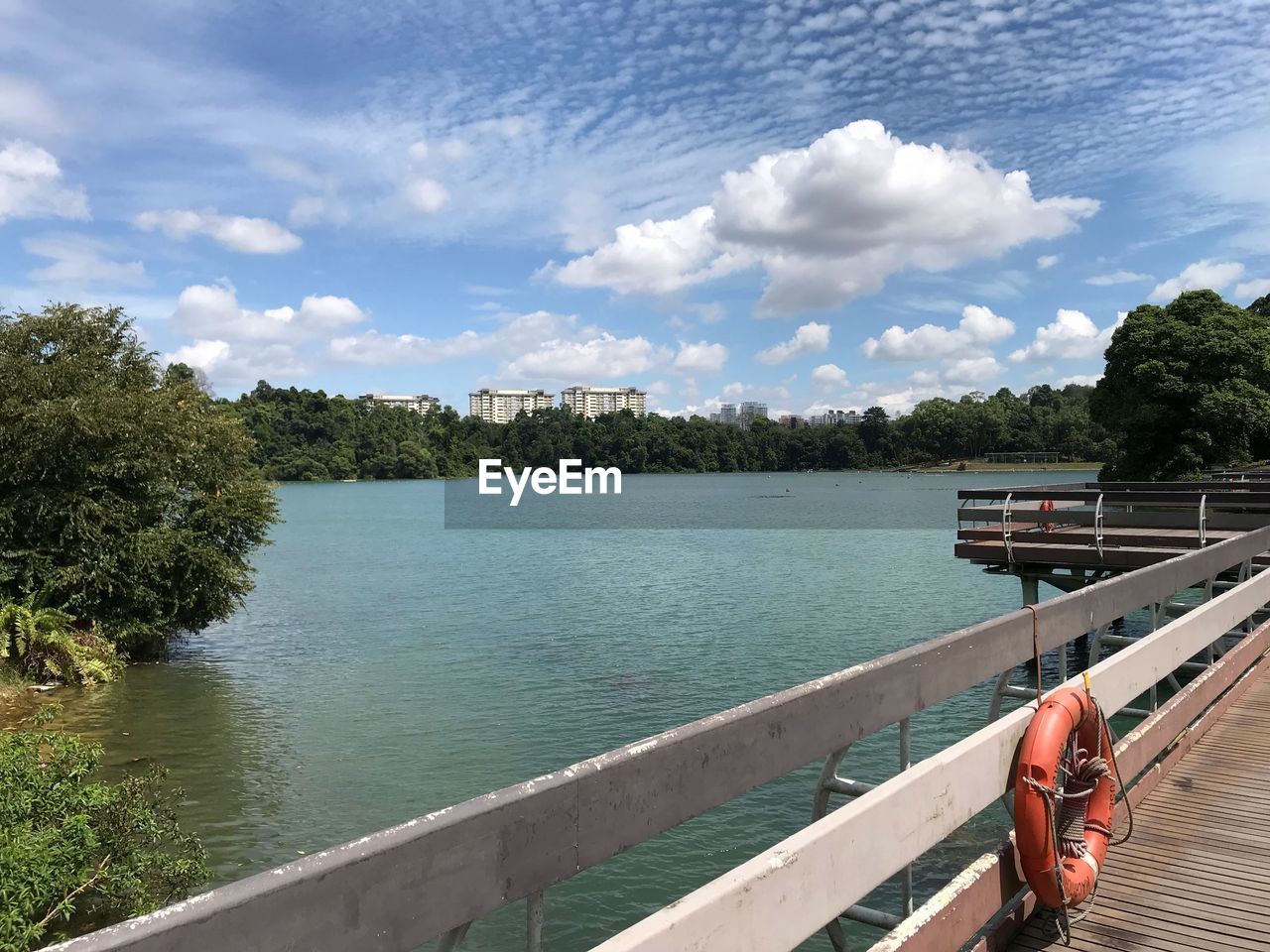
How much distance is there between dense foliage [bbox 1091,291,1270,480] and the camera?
40.0 metres

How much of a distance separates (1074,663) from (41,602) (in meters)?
19.3

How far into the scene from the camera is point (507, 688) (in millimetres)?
17250

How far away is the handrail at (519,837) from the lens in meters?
1.44

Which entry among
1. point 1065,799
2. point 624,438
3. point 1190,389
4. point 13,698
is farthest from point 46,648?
point 624,438

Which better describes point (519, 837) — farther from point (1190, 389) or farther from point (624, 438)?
point (624, 438)

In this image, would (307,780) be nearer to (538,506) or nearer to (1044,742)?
(1044,742)

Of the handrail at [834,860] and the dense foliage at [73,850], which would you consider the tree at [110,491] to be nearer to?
the dense foliage at [73,850]

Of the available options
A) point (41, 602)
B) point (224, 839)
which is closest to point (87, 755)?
point (224, 839)

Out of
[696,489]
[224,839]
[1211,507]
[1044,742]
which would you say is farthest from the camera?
[696,489]

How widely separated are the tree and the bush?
814mm

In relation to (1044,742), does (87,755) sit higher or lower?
lower

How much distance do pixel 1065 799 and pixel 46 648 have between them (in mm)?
17749

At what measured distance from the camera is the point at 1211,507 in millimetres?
15562

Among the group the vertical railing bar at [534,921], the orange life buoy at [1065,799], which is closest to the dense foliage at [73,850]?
the vertical railing bar at [534,921]
